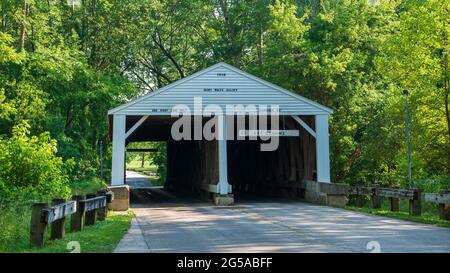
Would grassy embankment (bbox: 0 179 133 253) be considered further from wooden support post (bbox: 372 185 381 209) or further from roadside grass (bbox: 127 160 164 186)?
roadside grass (bbox: 127 160 164 186)

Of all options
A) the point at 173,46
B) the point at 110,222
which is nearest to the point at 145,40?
the point at 173,46

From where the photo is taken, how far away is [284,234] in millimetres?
10297

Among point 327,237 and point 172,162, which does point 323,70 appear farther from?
point 327,237

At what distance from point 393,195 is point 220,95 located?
7.91m

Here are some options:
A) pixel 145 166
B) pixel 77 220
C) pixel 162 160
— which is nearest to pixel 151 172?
pixel 162 160

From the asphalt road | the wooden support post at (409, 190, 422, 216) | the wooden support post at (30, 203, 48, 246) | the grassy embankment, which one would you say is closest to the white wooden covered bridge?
the asphalt road

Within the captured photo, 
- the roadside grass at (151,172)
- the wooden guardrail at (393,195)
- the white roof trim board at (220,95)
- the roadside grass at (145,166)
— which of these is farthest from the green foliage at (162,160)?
the roadside grass at (145,166)

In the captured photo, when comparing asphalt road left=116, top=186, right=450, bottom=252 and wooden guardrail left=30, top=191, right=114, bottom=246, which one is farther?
asphalt road left=116, top=186, right=450, bottom=252

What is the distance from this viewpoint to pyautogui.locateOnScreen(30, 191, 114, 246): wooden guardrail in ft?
26.8

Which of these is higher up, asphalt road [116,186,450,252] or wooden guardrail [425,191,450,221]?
wooden guardrail [425,191,450,221]

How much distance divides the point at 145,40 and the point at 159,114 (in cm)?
1966

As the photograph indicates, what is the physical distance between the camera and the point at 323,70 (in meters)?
27.9

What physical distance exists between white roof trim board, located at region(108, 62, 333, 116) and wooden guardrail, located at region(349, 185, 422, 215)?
4.38 metres
